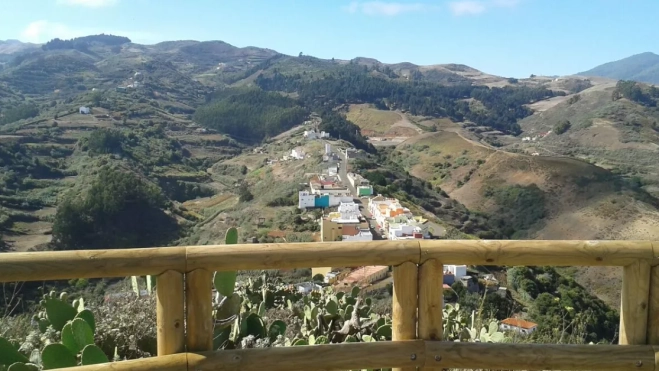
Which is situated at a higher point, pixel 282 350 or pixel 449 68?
pixel 449 68

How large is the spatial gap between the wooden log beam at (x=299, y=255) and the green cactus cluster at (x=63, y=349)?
48cm

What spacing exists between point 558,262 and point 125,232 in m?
34.5

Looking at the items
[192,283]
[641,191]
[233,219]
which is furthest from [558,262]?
[641,191]

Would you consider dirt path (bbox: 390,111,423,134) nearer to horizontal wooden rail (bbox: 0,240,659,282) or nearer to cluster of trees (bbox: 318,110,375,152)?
cluster of trees (bbox: 318,110,375,152)

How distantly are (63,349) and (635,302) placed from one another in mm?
1840

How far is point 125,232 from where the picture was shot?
111 feet

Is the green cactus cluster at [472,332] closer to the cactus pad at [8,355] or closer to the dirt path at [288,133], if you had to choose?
the cactus pad at [8,355]

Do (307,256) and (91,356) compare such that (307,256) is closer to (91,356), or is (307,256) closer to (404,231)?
(91,356)

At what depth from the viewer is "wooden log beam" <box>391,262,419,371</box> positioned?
1792mm

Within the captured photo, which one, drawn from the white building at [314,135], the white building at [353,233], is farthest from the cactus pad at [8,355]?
the white building at [314,135]

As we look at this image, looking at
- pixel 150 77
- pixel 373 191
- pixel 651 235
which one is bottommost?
pixel 651 235

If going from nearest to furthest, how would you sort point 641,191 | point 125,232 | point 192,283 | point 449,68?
point 192,283 → point 125,232 → point 641,191 → point 449,68

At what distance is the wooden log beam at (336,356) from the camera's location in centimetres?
169

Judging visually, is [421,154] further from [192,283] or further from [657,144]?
[192,283]
